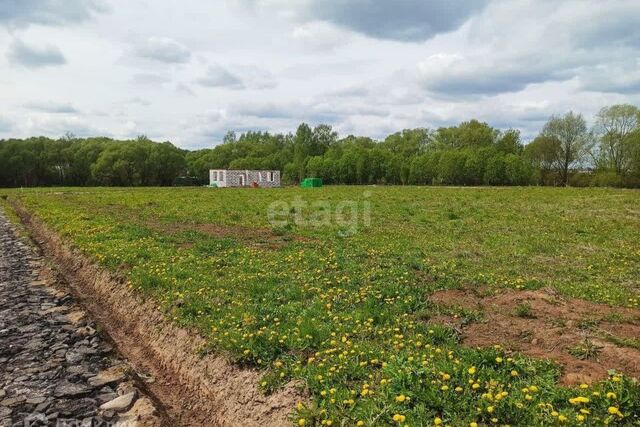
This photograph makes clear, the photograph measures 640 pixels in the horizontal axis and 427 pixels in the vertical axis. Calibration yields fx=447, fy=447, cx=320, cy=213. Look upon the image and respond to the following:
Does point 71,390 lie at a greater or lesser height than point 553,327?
lesser

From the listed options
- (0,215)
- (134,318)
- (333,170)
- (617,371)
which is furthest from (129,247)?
(333,170)

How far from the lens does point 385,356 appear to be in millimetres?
6816

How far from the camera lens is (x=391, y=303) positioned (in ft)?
30.5

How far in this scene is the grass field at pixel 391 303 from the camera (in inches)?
216

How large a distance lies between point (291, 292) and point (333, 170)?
12282 cm

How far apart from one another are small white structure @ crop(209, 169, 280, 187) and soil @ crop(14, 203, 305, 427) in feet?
319

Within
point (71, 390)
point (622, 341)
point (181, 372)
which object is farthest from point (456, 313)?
point (71, 390)

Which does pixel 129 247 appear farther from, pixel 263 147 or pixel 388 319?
pixel 263 147

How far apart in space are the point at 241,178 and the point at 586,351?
348 feet

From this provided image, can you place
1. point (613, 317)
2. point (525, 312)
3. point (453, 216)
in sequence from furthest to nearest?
point (453, 216)
point (525, 312)
point (613, 317)

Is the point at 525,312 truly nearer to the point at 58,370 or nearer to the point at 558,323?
the point at 558,323

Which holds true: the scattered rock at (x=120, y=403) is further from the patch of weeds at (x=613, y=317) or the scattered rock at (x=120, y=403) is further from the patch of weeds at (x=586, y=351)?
the patch of weeds at (x=613, y=317)

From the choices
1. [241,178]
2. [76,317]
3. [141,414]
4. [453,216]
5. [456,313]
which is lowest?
[141,414]

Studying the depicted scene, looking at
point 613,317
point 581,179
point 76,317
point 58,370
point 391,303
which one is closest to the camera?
point 58,370
